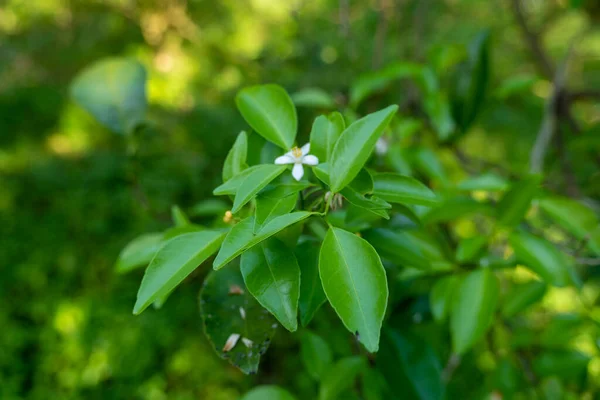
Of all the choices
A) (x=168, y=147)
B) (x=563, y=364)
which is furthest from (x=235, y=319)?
(x=168, y=147)

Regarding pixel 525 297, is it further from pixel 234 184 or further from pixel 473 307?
pixel 234 184

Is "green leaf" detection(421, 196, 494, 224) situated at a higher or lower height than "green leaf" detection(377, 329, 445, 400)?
higher

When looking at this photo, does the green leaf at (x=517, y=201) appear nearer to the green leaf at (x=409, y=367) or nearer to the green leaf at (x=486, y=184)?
the green leaf at (x=486, y=184)

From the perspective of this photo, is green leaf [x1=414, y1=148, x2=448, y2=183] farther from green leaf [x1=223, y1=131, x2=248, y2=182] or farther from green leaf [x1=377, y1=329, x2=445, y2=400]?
green leaf [x1=223, y1=131, x2=248, y2=182]

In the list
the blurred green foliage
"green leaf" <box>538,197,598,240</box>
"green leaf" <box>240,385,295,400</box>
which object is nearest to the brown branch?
the blurred green foliage

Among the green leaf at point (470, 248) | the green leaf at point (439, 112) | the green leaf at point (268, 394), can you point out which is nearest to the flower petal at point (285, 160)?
the green leaf at point (470, 248)

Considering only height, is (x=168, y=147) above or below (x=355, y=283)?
below

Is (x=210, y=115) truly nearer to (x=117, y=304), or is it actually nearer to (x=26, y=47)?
(x=117, y=304)
